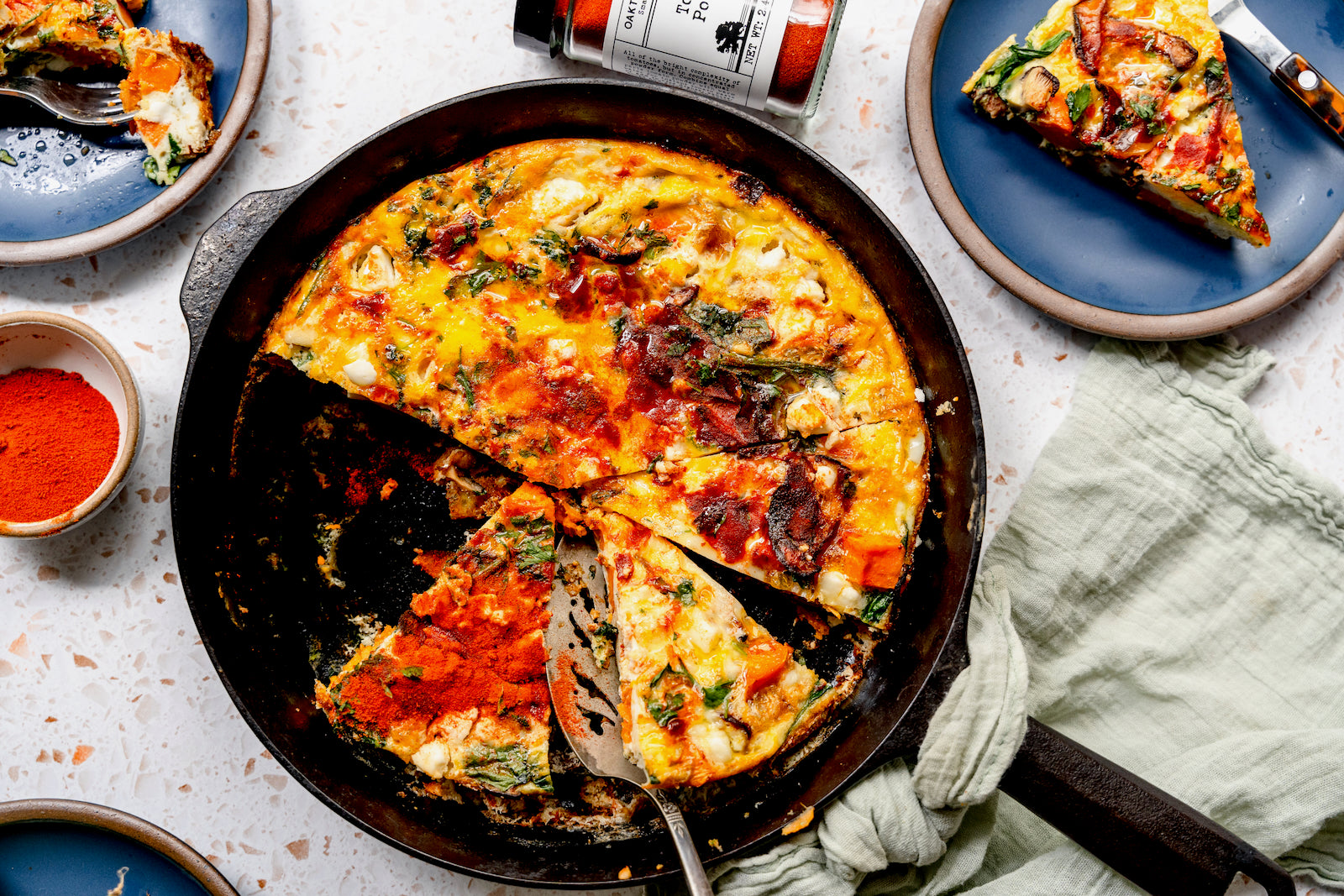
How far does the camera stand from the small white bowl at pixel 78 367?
309 centimetres

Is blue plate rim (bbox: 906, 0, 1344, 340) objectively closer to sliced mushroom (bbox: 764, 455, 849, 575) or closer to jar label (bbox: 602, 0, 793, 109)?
jar label (bbox: 602, 0, 793, 109)

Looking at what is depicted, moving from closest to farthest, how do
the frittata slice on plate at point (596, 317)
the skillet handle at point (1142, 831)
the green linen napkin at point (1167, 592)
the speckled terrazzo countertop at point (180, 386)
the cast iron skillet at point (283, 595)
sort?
the skillet handle at point (1142, 831) < the cast iron skillet at point (283, 595) < the frittata slice on plate at point (596, 317) < the green linen napkin at point (1167, 592) < the speckled terrazzo countertop at point (180, 386)

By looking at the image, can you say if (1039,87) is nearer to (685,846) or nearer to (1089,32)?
(1089,32)

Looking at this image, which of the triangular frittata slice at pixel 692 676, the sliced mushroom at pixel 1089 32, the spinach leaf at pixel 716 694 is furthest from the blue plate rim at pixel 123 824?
the sliced mushroom at pixel 1089 32

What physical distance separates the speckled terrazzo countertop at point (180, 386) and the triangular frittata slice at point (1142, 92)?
461 millimetres

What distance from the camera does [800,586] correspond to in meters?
3.13

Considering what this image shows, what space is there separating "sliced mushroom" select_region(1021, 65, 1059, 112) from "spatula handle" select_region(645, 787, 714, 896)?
9.33ft

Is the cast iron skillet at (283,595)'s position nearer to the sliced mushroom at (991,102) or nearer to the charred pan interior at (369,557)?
the charred pan interior at (369,557)

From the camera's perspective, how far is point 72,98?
329 cm

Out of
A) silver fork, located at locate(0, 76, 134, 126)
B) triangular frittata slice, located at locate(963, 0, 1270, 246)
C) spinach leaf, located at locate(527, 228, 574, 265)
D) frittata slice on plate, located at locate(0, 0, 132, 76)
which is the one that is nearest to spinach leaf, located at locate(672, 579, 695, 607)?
spinach leaf, located at locate(527, 228, 574, 265)

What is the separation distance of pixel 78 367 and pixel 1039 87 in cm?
377

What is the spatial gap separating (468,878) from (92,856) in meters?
1.40

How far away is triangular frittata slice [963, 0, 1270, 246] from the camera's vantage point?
322 centimetres

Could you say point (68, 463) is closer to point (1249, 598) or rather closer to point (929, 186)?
point (929, 186)
